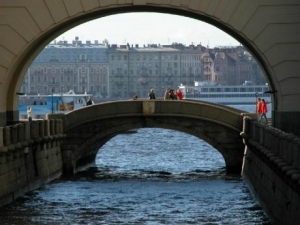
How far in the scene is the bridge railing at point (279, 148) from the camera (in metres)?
20.0

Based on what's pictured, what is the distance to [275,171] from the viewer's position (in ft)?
75.2

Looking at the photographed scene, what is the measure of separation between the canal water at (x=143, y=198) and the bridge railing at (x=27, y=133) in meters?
1.27

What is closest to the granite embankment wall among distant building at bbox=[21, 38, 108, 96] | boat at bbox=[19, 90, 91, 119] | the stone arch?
the stone arch

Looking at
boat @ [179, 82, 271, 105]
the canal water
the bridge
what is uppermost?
the bridge

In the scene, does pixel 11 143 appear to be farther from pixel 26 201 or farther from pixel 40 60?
pixel 40 60

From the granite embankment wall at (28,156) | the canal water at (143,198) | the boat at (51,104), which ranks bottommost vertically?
the boat at (51,104)

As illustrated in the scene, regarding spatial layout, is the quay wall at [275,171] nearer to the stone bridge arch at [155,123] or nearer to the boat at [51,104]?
the stone bridge arch at [155,123]

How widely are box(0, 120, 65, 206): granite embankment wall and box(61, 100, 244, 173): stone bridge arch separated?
0.80 m

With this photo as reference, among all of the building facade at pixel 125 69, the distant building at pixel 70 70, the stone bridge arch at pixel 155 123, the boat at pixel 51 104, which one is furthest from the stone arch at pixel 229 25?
the distant building at pixel 70 70

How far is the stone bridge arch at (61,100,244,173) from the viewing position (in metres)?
36.5

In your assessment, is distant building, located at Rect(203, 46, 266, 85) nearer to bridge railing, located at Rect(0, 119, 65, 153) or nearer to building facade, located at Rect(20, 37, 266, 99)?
building facade, located at Rect(20, 37, 266, 99)

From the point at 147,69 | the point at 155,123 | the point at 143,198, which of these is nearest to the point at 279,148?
the point at 143,198

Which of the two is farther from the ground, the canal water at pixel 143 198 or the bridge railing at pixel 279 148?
the bridge railing at pixel 279 148

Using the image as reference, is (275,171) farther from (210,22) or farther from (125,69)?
(125,69)
